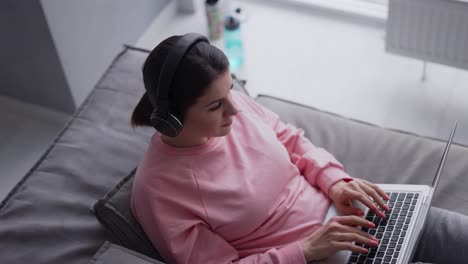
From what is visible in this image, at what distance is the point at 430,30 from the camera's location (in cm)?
242

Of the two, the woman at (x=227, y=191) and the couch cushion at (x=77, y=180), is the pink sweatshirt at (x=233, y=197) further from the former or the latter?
the couch cushion at (x=77, y=180)

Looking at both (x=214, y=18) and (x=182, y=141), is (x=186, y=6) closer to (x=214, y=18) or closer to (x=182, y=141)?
(x=214, y=18)

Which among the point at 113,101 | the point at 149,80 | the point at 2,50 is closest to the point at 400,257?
the point at 149,80

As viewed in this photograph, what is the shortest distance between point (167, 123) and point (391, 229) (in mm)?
592

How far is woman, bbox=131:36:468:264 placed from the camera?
4.81 ft

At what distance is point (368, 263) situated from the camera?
4.98 feet

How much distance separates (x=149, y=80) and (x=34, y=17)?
0.95 metres

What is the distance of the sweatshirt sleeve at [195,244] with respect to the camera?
151 centimetres

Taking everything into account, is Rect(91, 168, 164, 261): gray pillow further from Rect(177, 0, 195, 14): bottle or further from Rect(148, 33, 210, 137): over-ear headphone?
Rect(177, 0, 195, 14): bottle

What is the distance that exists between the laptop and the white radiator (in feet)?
2.90

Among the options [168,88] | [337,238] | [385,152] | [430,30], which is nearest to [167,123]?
[168,88]

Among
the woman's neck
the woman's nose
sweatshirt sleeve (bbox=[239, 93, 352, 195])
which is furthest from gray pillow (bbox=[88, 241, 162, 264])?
sweatshirt sleeve (bbox=[239, 93, 352, 195])

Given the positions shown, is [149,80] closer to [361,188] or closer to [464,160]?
[361,188]

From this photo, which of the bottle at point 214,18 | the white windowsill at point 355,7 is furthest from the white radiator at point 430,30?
the bottle at point 214,18
